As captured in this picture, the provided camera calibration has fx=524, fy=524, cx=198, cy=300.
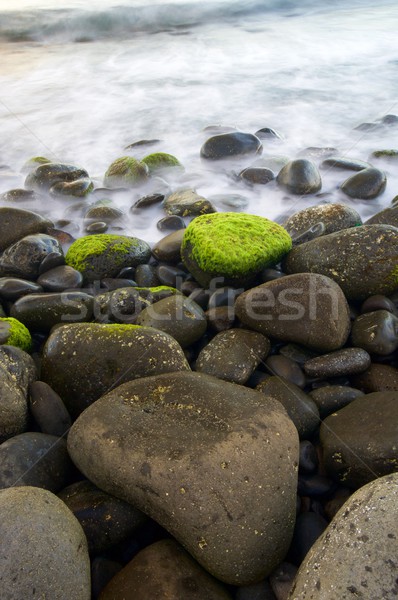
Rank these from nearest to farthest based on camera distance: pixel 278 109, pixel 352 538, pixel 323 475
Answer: pixel 352 538 → pixel 323 475 → pixel 278 109

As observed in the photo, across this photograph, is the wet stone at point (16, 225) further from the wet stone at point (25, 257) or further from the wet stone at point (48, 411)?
the wet stone at point (48, 411)

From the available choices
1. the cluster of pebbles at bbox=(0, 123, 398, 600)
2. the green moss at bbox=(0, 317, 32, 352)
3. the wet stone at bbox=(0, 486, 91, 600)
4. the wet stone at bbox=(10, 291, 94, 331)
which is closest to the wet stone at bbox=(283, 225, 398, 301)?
the cluster of pebbles at bbox=(0, 123, 398, 600)

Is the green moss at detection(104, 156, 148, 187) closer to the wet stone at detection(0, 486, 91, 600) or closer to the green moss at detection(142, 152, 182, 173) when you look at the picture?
the green moss at detection(142, 152, 182, 173)

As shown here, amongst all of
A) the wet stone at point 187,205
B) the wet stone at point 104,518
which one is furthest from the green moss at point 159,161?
the wet stone at point 104,518

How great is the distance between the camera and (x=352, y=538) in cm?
157

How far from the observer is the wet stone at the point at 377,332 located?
2707 millimetres

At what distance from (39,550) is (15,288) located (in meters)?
2.01

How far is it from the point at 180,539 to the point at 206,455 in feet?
0.99

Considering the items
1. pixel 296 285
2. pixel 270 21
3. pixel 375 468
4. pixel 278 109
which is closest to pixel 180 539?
pixel 375 468

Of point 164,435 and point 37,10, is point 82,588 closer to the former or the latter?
point 164,435

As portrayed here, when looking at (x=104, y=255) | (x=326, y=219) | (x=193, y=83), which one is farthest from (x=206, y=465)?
(x=193, y=83)

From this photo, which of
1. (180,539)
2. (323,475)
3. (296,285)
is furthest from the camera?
(296,285)

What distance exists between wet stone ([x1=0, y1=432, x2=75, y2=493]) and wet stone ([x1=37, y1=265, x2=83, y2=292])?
4.58ft

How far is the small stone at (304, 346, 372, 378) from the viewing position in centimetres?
264
